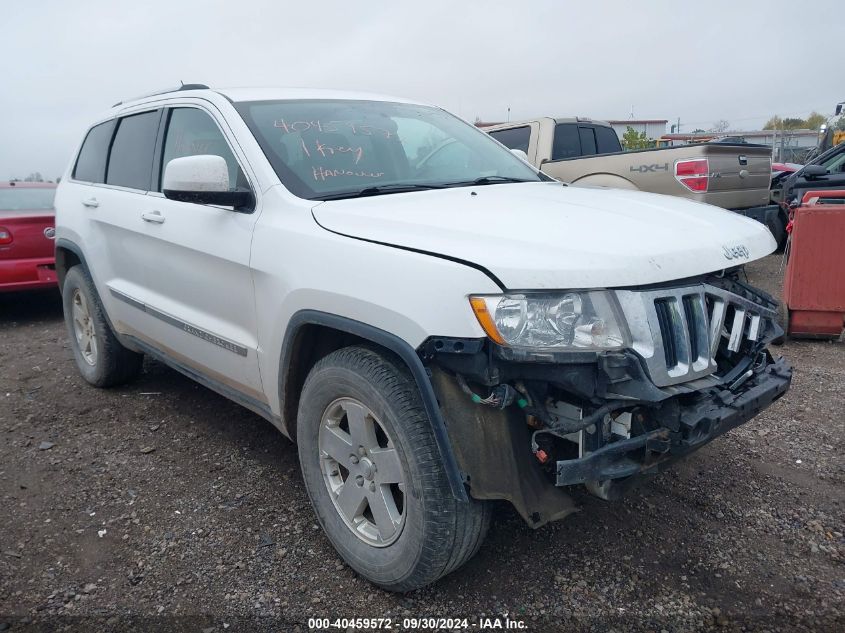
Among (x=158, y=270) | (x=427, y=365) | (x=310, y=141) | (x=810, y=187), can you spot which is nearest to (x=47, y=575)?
(x=158, y=270)

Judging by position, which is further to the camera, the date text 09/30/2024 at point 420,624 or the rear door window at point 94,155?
the rear door window at point 94,155

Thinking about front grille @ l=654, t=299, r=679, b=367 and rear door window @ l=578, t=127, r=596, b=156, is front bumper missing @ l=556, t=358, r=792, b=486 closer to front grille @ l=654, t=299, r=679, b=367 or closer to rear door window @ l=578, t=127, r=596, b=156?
front grille @ l=654, t=299, r=679, b=367

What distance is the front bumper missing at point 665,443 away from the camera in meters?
2.08

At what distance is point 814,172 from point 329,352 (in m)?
7.17

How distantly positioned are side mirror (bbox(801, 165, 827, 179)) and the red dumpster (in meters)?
2.54

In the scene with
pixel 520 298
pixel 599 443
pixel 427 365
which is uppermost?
pixel 520 298

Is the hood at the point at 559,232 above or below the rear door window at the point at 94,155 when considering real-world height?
below

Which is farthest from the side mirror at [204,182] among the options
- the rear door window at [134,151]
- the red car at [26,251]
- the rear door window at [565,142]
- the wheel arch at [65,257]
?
the rear door window at [565,142]

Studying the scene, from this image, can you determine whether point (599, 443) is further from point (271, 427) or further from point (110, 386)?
point (110, 386)

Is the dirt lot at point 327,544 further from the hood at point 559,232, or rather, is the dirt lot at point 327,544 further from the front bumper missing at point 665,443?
the hood at point 559,232

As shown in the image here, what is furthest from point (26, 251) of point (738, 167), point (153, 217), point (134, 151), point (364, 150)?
point (738, 167)

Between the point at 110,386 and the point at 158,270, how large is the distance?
1.65m

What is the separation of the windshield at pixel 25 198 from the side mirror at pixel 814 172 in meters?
8.62

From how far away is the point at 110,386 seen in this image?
4.89 metres
